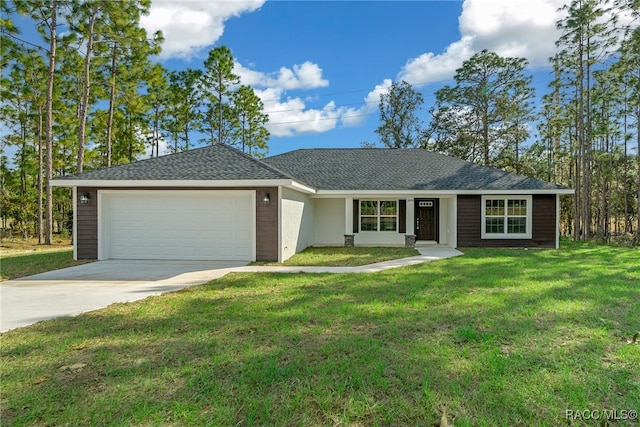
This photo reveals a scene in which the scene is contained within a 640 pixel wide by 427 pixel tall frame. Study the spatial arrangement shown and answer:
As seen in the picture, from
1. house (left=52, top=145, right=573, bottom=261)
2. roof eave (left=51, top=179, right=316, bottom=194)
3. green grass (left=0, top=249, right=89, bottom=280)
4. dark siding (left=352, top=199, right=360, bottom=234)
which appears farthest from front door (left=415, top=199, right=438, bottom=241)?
green grass (left=0, top=249, right=89, bottom=280)

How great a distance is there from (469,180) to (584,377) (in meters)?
11.7

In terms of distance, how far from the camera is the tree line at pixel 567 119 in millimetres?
16219

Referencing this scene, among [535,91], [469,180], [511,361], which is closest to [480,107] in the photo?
[535,91]

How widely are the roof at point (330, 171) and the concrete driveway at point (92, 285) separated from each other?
2.34 m

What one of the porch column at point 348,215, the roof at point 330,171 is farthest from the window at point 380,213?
the roof at point 330,171

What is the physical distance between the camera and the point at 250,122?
2984 centimetres

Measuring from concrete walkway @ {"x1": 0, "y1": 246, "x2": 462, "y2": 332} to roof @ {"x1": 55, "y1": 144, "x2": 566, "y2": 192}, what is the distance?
92.5 inches

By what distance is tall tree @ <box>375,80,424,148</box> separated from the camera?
91.4 ft

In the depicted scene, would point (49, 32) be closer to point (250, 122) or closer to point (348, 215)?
point (348, 215)

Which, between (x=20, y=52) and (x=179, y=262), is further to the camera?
(x=20, y=52)

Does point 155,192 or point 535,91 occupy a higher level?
point 535,91

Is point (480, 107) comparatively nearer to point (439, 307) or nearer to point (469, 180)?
point (469, 180)

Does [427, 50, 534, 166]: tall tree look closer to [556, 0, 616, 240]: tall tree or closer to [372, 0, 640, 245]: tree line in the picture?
[372, 0, 640, 245]: tree line

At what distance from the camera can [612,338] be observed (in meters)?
3.69
